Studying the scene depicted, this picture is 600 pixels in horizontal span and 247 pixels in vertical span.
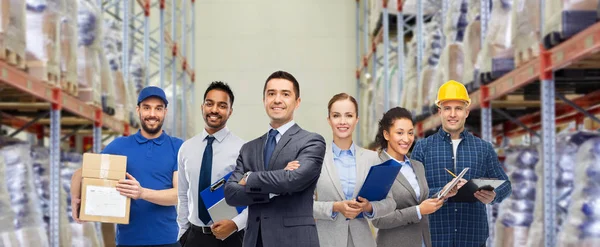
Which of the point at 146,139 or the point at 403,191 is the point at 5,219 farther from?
the point at 403,191

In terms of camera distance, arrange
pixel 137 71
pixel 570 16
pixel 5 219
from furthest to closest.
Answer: pixel 137 71, pixel 5 219, pixel 570 16

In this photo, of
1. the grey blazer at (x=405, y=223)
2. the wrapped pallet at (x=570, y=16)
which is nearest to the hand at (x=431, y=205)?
the grey blazer at (x=405, y=223)

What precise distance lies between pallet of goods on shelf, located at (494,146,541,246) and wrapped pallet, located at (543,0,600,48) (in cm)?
160

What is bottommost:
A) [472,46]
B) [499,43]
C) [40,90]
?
[40,90]

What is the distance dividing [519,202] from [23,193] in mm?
3836

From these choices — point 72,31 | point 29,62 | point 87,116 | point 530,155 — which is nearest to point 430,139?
point 530,155

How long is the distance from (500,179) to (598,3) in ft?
4.63

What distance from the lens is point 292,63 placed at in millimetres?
18891

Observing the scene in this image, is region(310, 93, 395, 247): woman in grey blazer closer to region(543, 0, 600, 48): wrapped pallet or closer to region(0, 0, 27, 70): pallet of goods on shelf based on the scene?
region(543, 0, 600, 48): wrapped pallet

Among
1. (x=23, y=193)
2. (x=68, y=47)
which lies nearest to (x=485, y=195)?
(x=23, y=193)

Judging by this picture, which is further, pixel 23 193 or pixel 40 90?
pixel 40 90

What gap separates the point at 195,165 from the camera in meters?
3.69

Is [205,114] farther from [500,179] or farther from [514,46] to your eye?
[514,46]

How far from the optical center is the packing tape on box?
361 cm
